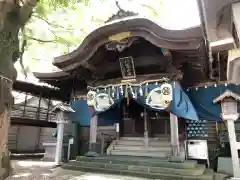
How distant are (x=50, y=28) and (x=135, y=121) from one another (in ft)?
21.9

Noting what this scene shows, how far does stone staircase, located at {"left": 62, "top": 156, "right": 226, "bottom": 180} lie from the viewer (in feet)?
19.7

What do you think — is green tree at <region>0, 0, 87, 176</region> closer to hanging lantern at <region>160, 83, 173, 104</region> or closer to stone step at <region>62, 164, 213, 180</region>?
stone step at <region>62, 164, 213, 180</region>

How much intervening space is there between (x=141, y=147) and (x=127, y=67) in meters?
3.43

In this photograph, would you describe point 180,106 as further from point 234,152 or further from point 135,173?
point 135,173

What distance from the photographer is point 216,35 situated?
2.74 metres

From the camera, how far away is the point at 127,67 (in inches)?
332

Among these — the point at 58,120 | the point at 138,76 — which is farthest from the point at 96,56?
the point at 58,120

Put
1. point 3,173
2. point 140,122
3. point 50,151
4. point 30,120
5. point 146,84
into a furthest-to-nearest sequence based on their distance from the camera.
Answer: point 30,120 < point 50,151 < point 140,122 < point 146,84 < point 3,173

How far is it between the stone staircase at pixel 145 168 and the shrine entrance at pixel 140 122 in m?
2.57

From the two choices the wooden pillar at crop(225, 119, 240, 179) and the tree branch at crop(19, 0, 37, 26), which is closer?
the tree branch at crop(19, 0, 37, 26)

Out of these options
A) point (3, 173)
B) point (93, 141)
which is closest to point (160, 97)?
point (93, 141)

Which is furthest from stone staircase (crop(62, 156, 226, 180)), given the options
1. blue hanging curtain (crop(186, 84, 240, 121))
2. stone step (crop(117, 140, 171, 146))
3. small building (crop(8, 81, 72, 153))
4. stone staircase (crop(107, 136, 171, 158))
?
small building (crop(8, 81, 72, 153))

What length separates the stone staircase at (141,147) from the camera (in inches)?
318

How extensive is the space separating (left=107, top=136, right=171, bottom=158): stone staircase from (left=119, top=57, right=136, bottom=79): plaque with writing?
299 centimetres
